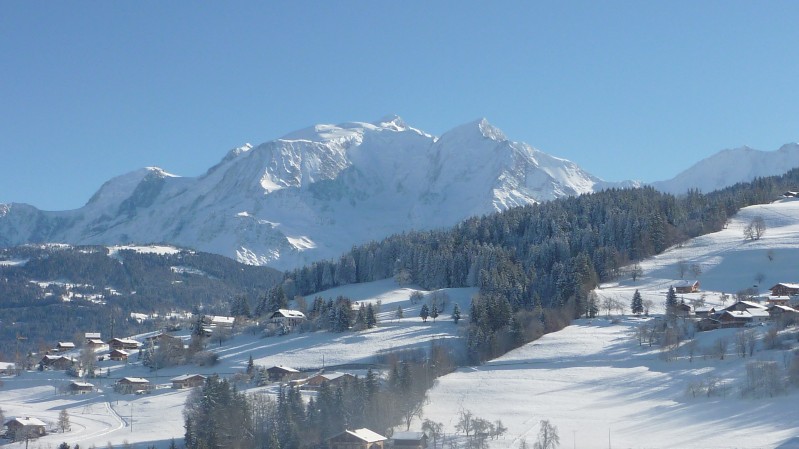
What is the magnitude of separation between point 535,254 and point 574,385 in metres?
56.2

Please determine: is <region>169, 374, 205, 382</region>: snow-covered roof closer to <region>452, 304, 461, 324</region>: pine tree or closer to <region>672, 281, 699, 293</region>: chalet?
<region>452, 304, 461, 324</region>: pine tree

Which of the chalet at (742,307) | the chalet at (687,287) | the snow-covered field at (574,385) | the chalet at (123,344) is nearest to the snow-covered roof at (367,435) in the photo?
the snow-covered field at (574,385)

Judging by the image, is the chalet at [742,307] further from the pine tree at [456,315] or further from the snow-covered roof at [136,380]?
the snow-covered roof at [136,380]

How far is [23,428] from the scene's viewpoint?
279 feet

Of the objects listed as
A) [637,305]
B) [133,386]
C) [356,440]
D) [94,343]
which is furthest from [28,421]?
[637,305]

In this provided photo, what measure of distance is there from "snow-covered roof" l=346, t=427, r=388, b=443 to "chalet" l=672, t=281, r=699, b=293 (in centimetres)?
5574

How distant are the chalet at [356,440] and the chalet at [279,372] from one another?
2745 centimetres

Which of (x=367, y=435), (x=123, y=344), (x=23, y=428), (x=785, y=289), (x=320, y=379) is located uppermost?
(x=123, y=344)

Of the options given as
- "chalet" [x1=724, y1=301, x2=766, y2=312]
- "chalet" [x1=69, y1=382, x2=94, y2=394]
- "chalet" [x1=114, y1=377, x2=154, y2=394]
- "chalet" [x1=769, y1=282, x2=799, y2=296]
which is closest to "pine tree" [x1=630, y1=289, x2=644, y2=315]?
"chalet" [x1=724, y1=301, x2=766, y2=312]

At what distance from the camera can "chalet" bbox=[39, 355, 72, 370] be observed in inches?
4899

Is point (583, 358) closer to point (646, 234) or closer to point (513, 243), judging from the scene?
point (646, 234)

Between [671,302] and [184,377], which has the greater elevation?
[671,302]

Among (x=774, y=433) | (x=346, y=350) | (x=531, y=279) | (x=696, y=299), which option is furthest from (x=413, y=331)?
(x=774, y=433)

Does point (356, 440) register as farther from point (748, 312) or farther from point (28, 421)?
point (748, 312)
